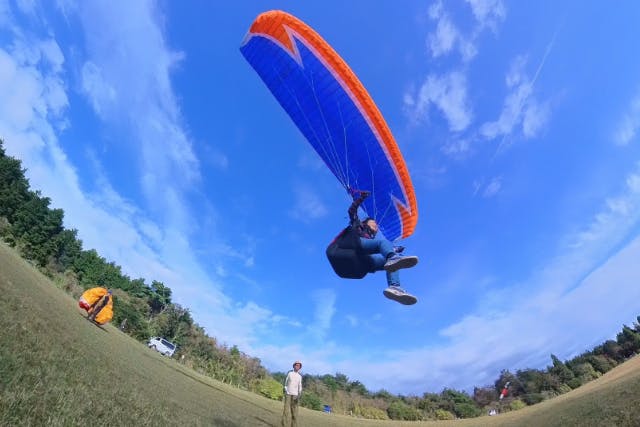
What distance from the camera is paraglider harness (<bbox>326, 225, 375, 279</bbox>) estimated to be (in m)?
9.92

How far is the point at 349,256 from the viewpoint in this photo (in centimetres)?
991

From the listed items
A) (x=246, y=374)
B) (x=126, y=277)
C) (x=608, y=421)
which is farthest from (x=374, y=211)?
(x=126, y=277)

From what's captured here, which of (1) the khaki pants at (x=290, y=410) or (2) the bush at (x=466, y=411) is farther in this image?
(2) the bush at (x=466, y=411)

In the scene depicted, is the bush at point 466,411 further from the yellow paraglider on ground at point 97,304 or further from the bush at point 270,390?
the yellow paraglider on ground at point 97,304

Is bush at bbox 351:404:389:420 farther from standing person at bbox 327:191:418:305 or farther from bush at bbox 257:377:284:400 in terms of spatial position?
standing person at bbox 327:191:418:305

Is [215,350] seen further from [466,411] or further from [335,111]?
[335,111]

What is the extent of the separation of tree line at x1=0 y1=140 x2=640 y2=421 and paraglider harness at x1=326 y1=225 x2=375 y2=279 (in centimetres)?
3305

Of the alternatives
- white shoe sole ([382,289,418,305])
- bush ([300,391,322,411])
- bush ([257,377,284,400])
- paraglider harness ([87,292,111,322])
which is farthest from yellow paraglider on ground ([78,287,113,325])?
bush ([300,391,322,411])

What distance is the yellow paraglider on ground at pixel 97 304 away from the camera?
19.2 m

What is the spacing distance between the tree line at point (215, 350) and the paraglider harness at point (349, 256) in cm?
3305

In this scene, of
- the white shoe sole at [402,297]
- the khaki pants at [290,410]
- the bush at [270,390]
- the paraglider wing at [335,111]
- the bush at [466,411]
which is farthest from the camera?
the bush at [466,411]

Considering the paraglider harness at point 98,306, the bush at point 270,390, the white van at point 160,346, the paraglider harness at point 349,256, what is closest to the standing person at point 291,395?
the paraglider harness at point 349,256

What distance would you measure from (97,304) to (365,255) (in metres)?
15.7

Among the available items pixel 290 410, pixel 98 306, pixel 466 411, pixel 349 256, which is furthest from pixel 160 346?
pixel 349 256
